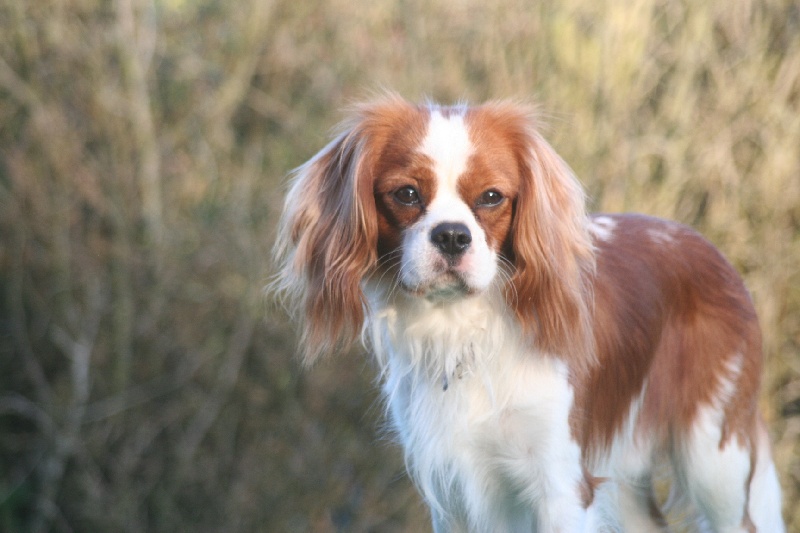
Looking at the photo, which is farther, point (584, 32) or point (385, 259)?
point (584, 32)

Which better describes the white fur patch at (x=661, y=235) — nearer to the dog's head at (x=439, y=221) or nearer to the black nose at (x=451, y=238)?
the dog's head at (x=439, y=221)

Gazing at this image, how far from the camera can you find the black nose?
2961 millimetres

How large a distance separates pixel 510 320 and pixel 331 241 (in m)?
0.61

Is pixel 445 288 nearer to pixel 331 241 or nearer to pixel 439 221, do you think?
pixel 439 221

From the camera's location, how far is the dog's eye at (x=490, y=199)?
3.16 m

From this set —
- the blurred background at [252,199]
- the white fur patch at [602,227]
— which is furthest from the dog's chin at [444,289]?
the blurred background at [252,199]

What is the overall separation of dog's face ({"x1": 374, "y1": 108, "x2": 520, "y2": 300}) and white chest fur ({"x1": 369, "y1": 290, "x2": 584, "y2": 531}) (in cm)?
17

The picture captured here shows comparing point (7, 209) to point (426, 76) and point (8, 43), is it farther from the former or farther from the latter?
point (426, 76)

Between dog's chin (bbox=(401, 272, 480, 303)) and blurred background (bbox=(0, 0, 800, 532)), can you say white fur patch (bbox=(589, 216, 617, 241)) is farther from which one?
blurred background (bbox=(0, 0, 800, 532))

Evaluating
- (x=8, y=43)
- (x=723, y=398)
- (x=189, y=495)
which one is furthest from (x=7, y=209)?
(x=723, y=398)

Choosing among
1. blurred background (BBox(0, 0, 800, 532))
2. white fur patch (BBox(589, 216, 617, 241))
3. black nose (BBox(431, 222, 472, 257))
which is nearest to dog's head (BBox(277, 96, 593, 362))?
black nose (BBox(431, 222, 472, 257))

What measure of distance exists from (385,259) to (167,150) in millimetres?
3193

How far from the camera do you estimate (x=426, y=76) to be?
627 cm

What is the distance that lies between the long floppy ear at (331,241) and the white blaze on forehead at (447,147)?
225mm
